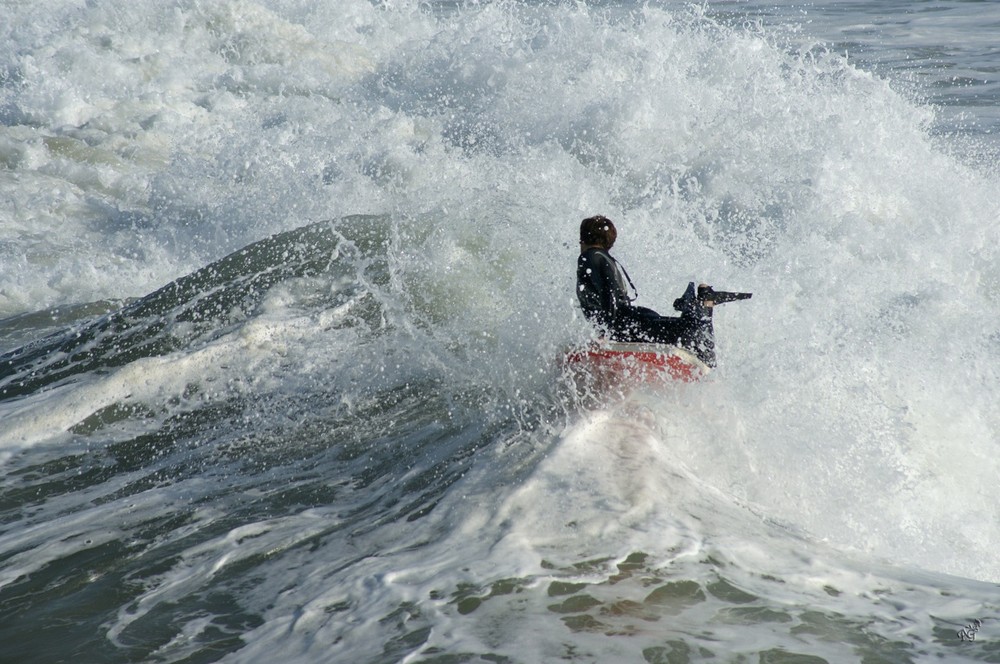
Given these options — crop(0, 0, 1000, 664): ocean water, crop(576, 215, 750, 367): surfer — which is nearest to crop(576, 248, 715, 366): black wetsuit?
crop(576, 215, 750, 367): surfer

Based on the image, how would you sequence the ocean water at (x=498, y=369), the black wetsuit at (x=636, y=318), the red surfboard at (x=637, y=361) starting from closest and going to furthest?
the ocean water at (x=498, y=369)
the red surfboard at (x=637, y=361)
the black wetsuit at (x=636, y=318)

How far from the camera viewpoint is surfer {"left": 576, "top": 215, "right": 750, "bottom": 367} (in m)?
6.66

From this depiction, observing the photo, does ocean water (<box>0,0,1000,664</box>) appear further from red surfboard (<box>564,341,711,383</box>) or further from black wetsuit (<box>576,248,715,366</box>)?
black wetsuit (<box>576,248,715,366</box>)

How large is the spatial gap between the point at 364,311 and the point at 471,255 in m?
1.34

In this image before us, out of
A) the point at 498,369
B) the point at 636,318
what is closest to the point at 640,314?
the point at 636,318

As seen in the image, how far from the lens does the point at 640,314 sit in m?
6.72

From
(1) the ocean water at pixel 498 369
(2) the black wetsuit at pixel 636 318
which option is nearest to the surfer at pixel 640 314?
(2) the black wetsuit at pixel 636 318

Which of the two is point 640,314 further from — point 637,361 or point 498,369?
point 498,369

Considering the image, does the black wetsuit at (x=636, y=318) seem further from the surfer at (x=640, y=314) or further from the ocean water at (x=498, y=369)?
the ocean water at (x=498, y=369)

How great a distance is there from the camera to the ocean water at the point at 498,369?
4.29 meters

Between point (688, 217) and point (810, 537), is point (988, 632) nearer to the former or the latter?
point (810, 537)

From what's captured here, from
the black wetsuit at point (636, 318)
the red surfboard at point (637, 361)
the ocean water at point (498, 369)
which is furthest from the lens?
the black wetsuit at point (636, 318)

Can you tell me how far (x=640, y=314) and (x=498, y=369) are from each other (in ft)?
4.02

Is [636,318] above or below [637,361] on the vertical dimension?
above
